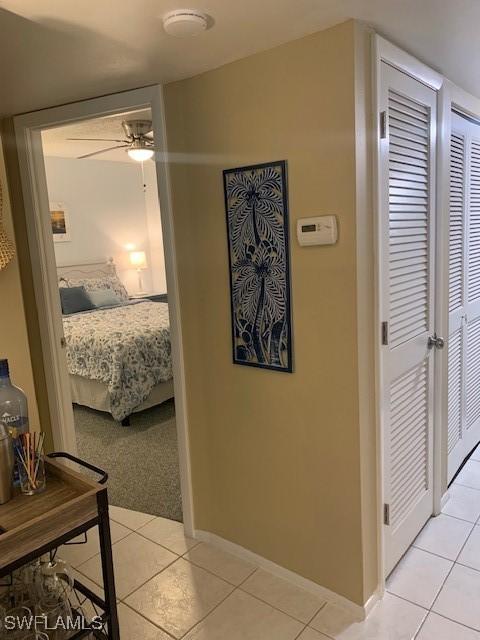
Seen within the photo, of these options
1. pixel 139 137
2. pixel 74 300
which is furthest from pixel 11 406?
pixel 74 300

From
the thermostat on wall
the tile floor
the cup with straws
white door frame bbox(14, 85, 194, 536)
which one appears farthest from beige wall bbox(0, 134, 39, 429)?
the thermostat on wall

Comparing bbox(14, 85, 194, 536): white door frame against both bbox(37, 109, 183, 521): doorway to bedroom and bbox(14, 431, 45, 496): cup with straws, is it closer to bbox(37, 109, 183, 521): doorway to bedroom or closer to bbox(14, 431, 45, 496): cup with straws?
bbox(37, 109, 183, 521): doorway to bedroom

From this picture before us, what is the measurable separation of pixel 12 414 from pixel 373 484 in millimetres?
1318

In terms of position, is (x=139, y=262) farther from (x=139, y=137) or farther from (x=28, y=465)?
(x=28, y=465)

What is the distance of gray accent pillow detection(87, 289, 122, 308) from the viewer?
5.43 meters

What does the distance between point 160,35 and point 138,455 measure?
8.74ft

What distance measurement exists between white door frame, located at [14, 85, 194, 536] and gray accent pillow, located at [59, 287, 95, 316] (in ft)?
8.43

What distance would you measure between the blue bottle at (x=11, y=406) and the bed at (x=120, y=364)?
8.09ft

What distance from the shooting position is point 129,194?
6.62m

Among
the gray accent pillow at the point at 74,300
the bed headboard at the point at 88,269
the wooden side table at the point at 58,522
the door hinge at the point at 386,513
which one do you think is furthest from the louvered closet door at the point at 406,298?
the bed headboard at the point at 88,269

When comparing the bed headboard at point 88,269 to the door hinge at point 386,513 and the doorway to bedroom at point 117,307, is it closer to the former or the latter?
the doorway to bedroom at point 117,307

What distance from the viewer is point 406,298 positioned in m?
2.07

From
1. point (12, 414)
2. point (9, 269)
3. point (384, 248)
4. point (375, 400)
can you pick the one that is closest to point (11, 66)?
point (9, 269)

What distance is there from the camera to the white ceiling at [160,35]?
1.42 m
